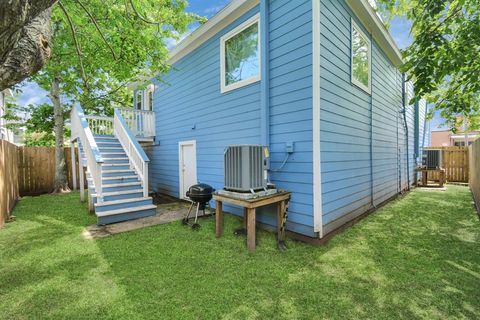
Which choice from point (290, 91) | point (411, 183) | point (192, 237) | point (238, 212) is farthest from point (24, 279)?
point (411, 183)

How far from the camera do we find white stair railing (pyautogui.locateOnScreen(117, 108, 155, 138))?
29.9 feet

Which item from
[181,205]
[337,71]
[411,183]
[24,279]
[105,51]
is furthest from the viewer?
[411,183]

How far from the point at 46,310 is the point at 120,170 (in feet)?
14.9

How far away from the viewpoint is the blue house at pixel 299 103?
13.2ft

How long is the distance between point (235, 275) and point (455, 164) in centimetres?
1329

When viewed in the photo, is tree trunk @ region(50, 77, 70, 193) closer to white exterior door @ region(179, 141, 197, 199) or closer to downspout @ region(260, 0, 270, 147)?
white exterior door @ region(179, 141, 197, 199)

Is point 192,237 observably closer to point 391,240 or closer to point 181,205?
point 181,205

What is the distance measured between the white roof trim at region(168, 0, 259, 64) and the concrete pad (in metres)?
4.61

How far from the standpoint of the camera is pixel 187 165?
24.5 ft

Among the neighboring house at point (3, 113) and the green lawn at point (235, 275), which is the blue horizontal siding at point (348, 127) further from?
the neighboring house at point (3, 113)

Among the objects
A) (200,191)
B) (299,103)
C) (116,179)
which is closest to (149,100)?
(116,179)

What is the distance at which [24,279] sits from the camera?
2.94 meters

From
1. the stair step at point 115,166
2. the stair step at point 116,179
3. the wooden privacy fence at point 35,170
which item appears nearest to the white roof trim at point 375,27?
the stair step at point 116,179

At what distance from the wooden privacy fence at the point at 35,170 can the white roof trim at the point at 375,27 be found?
38.4ft
